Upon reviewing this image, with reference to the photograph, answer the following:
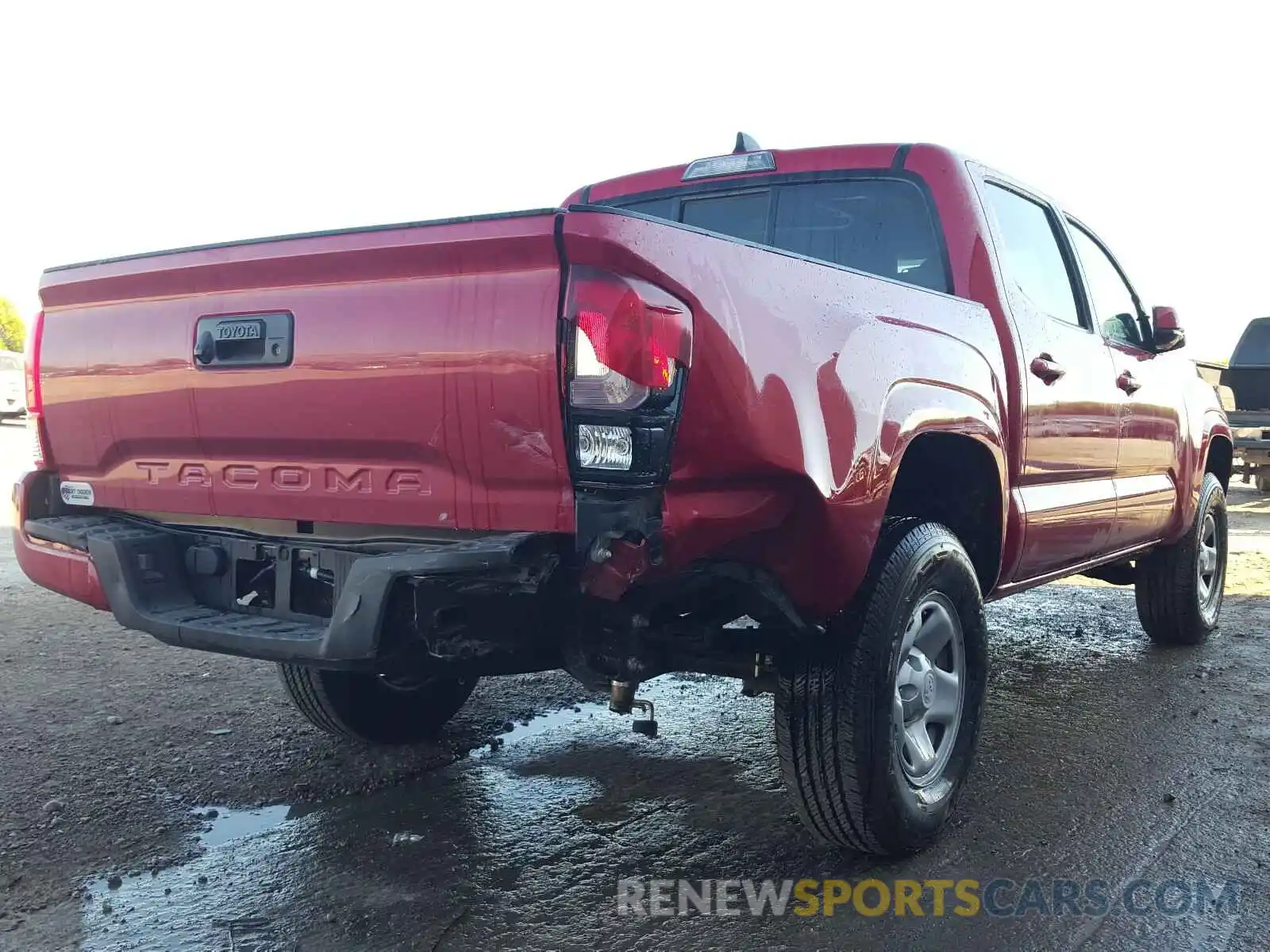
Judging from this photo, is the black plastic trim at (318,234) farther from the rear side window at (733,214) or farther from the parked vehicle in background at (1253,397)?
the parked vehicle in background at (1253,397)

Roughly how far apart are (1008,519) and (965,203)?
3.38 feet

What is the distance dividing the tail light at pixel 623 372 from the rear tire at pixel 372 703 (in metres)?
1.62

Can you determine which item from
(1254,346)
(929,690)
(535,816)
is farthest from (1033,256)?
(1254,346)

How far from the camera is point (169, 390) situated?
2861 millimetres

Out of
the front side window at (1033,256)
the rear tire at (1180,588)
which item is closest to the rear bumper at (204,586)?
the front side window at (1033,256)

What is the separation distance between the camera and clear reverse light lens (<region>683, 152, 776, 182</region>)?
397 cm

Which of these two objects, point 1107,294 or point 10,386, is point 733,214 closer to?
point 1107,294

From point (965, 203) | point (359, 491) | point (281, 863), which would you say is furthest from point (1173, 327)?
point (281, 863)

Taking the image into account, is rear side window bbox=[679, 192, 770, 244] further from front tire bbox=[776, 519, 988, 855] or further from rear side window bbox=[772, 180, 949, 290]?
front tire bbox=[776, 519, 988, 855]

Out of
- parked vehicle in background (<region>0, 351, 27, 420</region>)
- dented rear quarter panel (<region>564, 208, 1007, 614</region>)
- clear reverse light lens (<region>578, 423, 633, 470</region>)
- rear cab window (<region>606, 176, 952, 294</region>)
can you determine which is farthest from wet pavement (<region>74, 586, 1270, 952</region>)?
parked vehicle in background (<region>0, 351, 27, 420</region>)

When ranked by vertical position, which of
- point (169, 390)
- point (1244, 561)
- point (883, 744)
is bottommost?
point (1244, 561)

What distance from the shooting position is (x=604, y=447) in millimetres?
2270

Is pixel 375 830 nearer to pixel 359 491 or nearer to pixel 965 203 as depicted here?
pixel 359 491

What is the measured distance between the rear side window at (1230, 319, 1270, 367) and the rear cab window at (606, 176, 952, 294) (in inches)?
510
